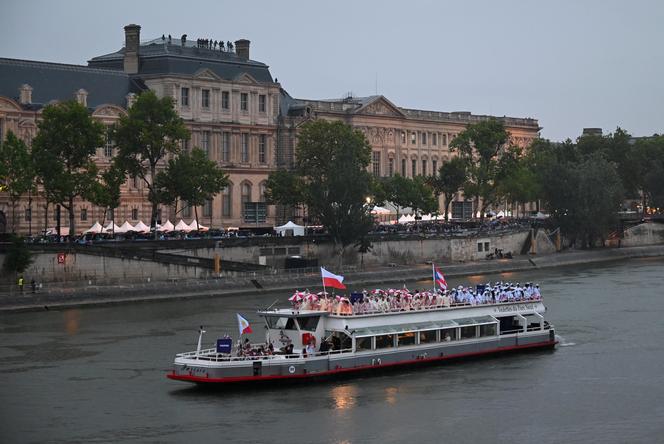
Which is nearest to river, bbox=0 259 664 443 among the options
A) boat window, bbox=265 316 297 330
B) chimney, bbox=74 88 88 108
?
boat window, bbox=265 316 297 330

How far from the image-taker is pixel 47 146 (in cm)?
8506

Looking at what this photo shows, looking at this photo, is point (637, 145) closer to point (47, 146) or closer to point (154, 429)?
point (47, 146)

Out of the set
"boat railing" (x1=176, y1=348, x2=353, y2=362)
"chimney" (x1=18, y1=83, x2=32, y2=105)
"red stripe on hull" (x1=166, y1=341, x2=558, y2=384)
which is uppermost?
"chimney" (x1=18, y1=83, x2=32, y2=105)

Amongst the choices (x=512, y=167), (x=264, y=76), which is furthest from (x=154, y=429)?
(x=512, y=167)

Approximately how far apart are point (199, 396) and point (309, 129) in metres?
57.7

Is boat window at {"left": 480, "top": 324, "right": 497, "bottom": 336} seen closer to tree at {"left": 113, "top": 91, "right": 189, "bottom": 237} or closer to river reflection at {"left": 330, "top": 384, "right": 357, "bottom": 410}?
river reflection at {"left": 330, "top": 384, "right": 357, "bottom": 410}

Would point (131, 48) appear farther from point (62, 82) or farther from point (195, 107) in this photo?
point (62, 82)

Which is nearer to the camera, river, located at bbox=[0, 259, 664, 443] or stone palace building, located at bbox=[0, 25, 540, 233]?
river, located at bbox=[0, 259, 664, 443]

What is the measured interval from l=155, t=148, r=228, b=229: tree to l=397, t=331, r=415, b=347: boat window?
4007 centimetres

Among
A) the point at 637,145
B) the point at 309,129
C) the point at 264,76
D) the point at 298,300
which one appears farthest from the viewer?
the point at 637,145

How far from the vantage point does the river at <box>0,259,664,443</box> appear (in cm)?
4353

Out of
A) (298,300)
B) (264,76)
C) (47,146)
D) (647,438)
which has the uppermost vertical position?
(264,76)

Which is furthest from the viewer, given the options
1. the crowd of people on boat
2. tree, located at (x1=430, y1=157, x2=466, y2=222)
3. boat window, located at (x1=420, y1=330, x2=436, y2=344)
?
tree, located at (x1=430, y1=157, x2=466, y2=222)

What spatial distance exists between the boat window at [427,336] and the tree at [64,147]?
34.6 metres
